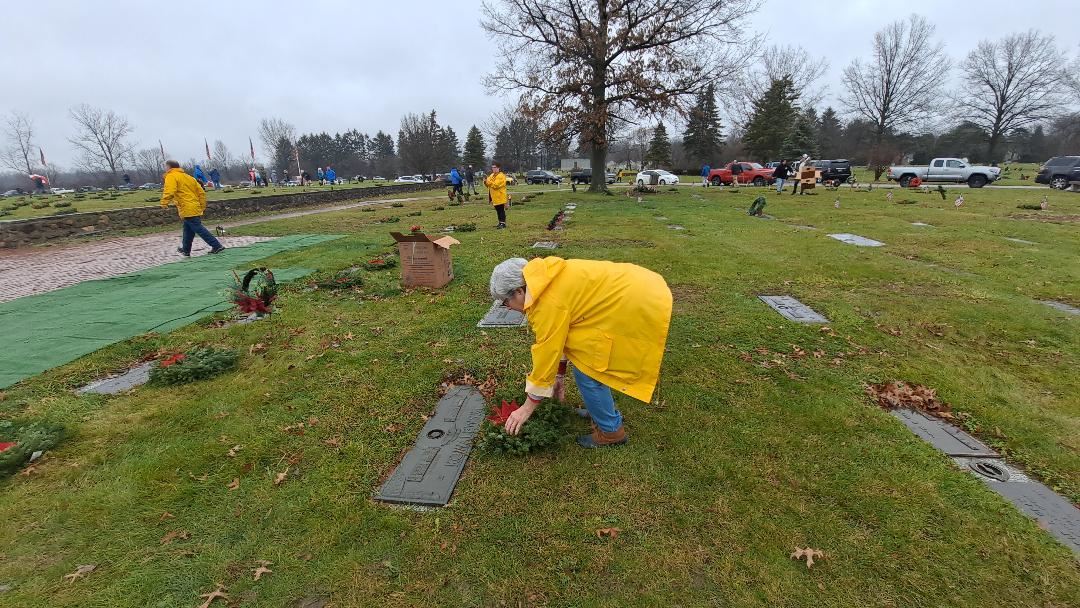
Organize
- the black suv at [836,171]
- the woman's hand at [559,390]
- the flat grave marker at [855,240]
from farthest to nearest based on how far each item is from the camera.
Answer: the black suv at [836,171]
the flat grave marker at [855,240]
the woman's hand at [559,390]

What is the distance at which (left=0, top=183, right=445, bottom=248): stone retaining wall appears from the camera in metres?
11.1

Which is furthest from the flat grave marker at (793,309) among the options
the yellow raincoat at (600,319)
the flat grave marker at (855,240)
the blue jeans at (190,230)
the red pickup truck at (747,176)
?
the red pickup truck at (747,176)

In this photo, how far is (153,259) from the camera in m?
9.15

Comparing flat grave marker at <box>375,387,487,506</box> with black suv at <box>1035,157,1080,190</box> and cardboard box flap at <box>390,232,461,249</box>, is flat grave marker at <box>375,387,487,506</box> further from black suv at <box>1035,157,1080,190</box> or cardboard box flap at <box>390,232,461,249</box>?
black suv at <box>1035,157,1080,190</box>

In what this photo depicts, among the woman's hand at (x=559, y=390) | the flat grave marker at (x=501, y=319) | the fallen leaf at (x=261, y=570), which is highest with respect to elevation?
the flat grave marker at (x=501, y=319)

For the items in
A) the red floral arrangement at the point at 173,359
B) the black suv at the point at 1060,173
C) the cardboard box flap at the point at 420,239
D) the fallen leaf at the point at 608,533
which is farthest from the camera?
the black suv at the point at 1060,173

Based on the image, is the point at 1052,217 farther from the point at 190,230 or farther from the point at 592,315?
the point at 190,230

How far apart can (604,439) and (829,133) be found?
72.3 m

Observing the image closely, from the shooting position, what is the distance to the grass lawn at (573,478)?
206 centimetres

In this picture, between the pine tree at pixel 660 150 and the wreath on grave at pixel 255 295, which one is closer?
the wreath on grave at pixel 255 295

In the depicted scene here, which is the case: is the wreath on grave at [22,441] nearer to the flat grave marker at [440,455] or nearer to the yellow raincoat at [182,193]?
the flat grave marker at [440,455]

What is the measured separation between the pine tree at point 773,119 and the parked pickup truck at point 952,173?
Result: 676 inches

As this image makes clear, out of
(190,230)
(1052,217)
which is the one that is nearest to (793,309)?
(190,230)

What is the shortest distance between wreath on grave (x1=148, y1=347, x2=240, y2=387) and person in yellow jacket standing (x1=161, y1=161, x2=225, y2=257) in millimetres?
6101
